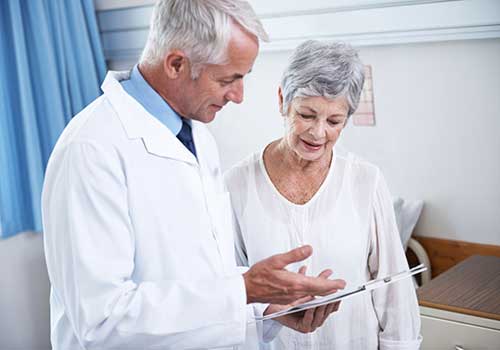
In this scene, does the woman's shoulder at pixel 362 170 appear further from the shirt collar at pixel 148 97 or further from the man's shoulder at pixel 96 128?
the man's shoulder at pixel 96 128

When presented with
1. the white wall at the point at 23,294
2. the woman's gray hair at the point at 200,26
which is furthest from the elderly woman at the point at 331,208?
the white wall at the point at 23,294

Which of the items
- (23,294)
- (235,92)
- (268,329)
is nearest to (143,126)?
(235,92)

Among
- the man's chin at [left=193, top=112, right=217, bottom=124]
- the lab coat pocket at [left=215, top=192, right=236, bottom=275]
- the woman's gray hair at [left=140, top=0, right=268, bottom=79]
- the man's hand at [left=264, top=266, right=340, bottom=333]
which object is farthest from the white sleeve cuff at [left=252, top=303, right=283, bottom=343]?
the woman's gray hair at [left=140, top=0, right=268, bottom=79]

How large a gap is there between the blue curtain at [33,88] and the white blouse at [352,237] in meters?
1.45

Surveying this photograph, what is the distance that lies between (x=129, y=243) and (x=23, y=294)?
1994 millimetres

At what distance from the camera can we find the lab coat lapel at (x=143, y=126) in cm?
132

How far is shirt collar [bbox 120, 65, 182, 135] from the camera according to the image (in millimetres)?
1365

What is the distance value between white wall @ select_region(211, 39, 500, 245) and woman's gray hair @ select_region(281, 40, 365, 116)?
2.52ft

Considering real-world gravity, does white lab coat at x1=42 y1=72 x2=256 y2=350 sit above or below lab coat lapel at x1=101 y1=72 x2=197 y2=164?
below

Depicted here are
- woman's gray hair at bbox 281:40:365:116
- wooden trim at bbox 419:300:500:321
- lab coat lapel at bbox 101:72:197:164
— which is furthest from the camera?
wooden trim at bbox 419:300:500:321

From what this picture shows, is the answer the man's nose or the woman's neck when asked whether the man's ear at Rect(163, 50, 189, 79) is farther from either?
the woman's neck

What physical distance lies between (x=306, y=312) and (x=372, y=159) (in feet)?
4.09

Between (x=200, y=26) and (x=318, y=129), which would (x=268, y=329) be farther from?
(x=200, y=26)

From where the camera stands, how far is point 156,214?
4.27 feet
